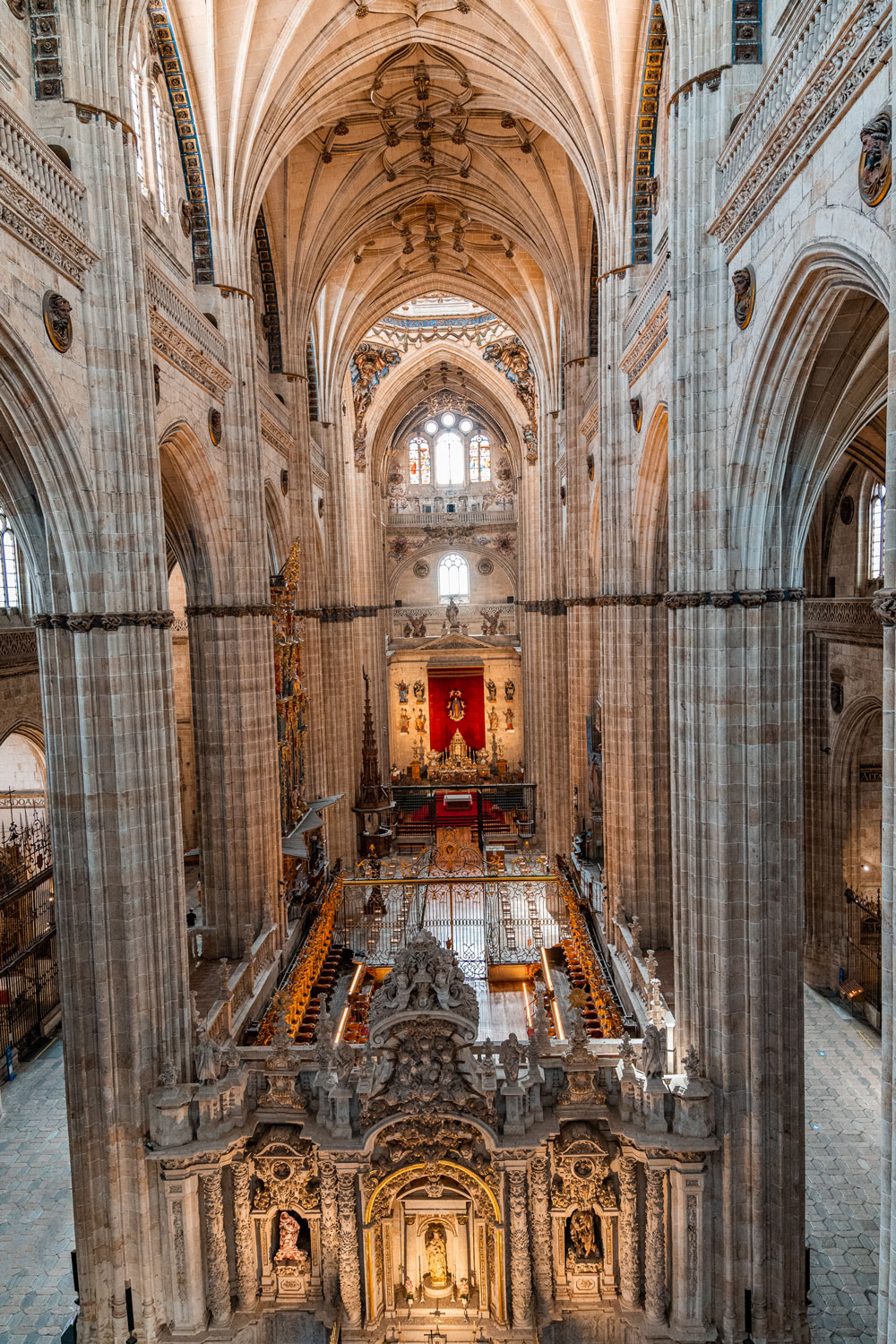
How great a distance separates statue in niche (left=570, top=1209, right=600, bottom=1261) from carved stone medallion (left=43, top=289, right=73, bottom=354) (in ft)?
34.8

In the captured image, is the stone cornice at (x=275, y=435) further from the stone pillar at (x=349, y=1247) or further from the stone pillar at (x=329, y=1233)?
the stone pillar at (x=349, y=1247)

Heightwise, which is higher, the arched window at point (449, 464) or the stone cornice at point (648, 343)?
the arched window at point (449, 464)

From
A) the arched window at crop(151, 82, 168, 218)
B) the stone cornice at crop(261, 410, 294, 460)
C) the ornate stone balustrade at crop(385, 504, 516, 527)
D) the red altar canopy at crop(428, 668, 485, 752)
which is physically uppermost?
the arched window at crop(151, 82, 168, 218)

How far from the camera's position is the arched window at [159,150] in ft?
42.7

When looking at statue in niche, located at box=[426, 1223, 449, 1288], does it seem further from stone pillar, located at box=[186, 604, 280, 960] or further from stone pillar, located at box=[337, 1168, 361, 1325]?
stone pillar, located at box=[186, 604, 280, 960]

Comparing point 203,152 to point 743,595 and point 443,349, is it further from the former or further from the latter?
point 443,349

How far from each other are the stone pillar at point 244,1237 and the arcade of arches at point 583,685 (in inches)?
1.5

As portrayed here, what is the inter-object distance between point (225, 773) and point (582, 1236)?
933 centimetres

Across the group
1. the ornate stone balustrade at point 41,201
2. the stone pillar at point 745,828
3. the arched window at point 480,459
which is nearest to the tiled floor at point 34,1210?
the stone pillar at point 745,828

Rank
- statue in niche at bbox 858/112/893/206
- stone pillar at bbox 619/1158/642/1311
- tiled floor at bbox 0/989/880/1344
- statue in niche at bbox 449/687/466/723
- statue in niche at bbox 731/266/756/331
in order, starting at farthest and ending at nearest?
statue in niche at bbox 449/687/466/723, tiled floor at bbox 0/989/880/1344, stone pillar at bbox 619/1158/642/1311, statue in niche at bbox 731/266/756/331, statue in niche at bbox 858/112/893/206

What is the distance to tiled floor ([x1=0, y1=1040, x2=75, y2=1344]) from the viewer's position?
32.2 feet

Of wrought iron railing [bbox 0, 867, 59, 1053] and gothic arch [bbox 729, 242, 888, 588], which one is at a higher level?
gothic arch [bbox 729, 242, 888, 588]

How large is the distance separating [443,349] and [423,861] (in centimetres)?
2090

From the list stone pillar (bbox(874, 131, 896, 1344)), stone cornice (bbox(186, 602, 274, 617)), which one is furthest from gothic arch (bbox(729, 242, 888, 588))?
stone cornice (bbox(186, 602, 274, 617))
